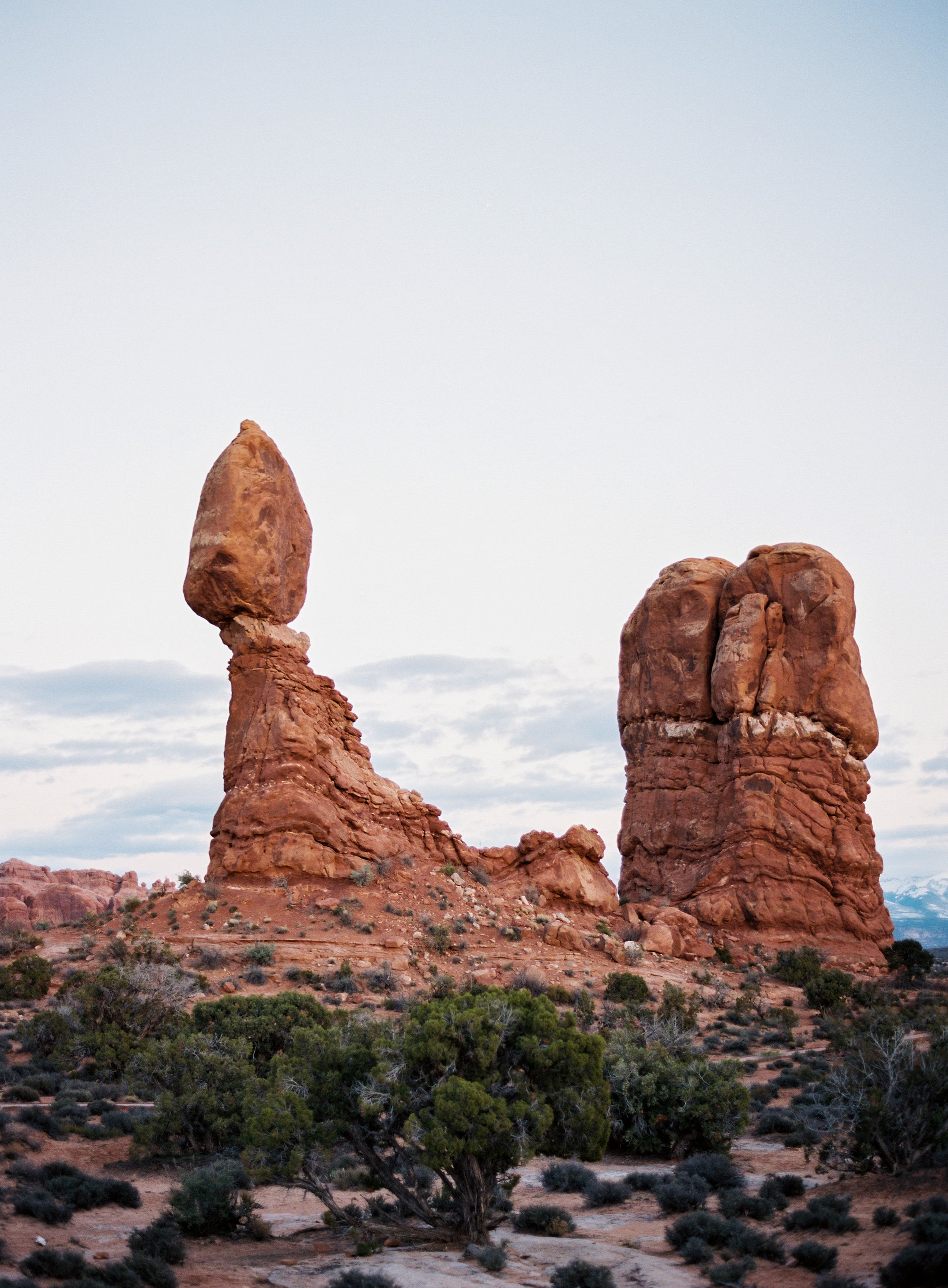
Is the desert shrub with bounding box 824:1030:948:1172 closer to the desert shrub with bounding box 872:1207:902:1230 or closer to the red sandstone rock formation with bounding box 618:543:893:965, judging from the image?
the desert shrub with bounding box 872:1207:902:1230

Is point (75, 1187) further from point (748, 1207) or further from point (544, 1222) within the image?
point (748, 1207)

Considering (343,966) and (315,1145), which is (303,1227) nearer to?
(315,1145)

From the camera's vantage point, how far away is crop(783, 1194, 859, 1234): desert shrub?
37.3ft

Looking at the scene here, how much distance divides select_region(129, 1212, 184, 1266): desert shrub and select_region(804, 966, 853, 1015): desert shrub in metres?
22.6

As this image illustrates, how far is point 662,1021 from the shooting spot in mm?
23391

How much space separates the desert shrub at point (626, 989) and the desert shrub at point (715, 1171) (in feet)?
35.3

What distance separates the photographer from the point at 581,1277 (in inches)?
395

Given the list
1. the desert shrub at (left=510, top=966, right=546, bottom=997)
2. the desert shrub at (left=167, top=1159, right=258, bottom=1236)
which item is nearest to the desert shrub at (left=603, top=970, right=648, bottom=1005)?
the desert shrub at (left=510, top=966, right=546, bottom=997)

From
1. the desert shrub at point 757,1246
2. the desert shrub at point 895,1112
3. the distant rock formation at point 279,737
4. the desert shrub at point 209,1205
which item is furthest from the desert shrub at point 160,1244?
the distant rock formation at point 279,737

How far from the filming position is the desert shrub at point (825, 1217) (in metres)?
11.4

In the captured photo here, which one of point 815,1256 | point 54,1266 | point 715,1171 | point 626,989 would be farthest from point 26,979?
point 815,1256

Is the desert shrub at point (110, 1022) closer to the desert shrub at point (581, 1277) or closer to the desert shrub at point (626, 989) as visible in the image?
the desert shrub at point (626, 989)

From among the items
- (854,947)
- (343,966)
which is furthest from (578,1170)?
(854,947)

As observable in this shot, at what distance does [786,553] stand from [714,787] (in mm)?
9878
